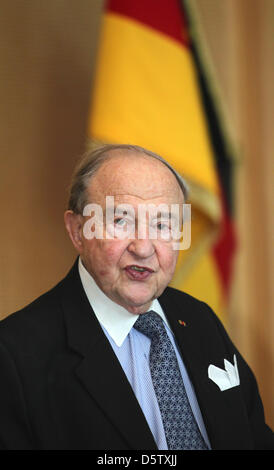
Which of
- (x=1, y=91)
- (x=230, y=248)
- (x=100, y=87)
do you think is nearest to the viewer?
(x=100, y=87)

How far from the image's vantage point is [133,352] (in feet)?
3.31

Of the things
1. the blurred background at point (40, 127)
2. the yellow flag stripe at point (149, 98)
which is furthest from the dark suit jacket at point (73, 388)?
the yellow flag stripe at point (149, 98)

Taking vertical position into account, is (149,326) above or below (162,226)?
below

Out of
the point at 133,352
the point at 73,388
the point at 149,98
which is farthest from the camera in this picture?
the point at 149,98

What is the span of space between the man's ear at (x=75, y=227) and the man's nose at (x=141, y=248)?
0.14 metres

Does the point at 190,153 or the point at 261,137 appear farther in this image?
the point at 261,137

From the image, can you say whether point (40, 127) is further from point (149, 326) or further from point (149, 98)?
point (149, 326)

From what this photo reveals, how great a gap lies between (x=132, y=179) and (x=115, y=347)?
13.8 inches

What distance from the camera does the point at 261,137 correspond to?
3.15 meters

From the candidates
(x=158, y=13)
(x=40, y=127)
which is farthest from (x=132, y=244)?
(x=158, y=13)

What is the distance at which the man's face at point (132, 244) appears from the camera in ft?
3.04

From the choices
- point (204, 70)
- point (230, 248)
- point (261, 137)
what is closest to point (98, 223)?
point (204, 70)

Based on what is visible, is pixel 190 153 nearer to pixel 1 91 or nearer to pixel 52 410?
pixel 1 91
